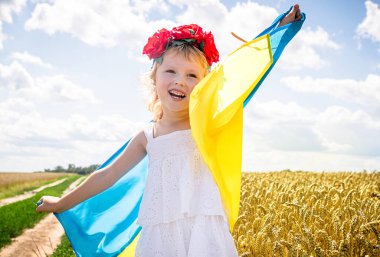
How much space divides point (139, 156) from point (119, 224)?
90cm

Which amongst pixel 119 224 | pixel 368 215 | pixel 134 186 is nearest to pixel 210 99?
pixel 134 186

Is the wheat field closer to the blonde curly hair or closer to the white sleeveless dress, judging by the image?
the white sleeveless dress

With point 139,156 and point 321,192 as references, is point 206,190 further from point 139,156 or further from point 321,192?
point 321,192

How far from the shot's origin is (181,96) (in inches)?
104

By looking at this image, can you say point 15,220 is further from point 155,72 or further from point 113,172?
point 155,72

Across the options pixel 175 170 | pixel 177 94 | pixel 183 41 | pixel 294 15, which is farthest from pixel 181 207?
pixel 294 15

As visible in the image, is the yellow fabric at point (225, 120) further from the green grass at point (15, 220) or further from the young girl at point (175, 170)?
the green grass at point (15, 220)

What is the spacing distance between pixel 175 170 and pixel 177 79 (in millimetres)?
605

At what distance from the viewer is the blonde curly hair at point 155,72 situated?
8.91 feet

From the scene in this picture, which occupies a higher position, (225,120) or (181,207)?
(225,120)

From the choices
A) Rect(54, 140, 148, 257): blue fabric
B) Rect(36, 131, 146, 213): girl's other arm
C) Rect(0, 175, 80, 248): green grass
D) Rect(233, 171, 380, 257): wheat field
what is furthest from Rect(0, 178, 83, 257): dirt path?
Rect(233, 171, 380, 257): wheat field

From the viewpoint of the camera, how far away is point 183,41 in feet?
9.14

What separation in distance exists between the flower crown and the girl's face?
0.37 ft

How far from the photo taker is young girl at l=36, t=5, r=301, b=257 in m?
2.39
